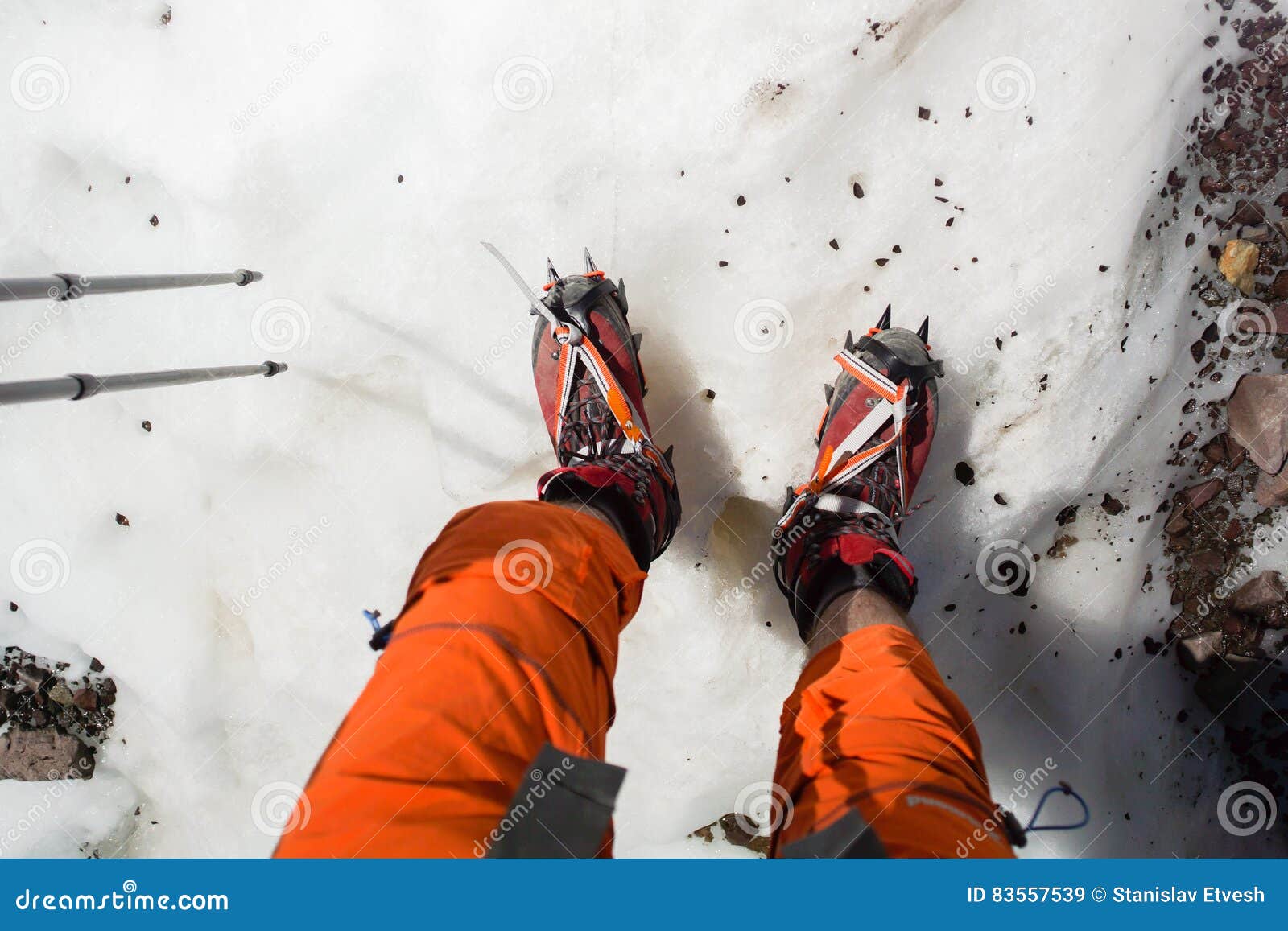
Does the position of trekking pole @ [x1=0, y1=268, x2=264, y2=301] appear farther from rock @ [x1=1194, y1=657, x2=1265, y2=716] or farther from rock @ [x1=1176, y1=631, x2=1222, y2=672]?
rock @ [x1=1194, y1=657, x2=1265, y2=716]

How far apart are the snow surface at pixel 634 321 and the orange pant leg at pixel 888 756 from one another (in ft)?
2.92

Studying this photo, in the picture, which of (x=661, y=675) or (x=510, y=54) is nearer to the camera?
(x=510, y=54)

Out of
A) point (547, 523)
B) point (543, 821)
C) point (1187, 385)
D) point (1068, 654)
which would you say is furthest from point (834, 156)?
point (543, 821)

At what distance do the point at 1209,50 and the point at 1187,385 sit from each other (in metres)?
1.03

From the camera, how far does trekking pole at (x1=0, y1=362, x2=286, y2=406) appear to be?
117 centimetres

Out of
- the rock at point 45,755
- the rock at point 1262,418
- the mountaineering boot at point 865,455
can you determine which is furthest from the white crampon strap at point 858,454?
Answer: the rock at point 45,755

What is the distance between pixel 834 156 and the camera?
2277 mm

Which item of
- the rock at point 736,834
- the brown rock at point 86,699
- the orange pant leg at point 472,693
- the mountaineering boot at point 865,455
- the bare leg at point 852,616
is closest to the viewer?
the orange pant leg at point 472,693

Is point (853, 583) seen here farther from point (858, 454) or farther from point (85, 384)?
point (85, 384)

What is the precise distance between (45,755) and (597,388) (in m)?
2.72

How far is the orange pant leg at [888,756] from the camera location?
1212mm

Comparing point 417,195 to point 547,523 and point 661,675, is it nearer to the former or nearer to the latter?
point 547,523

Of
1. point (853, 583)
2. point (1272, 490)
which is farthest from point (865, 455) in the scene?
point (1272, 490)

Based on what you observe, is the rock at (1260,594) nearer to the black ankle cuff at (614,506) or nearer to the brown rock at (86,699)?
the black ankle cuff at (614,506)
